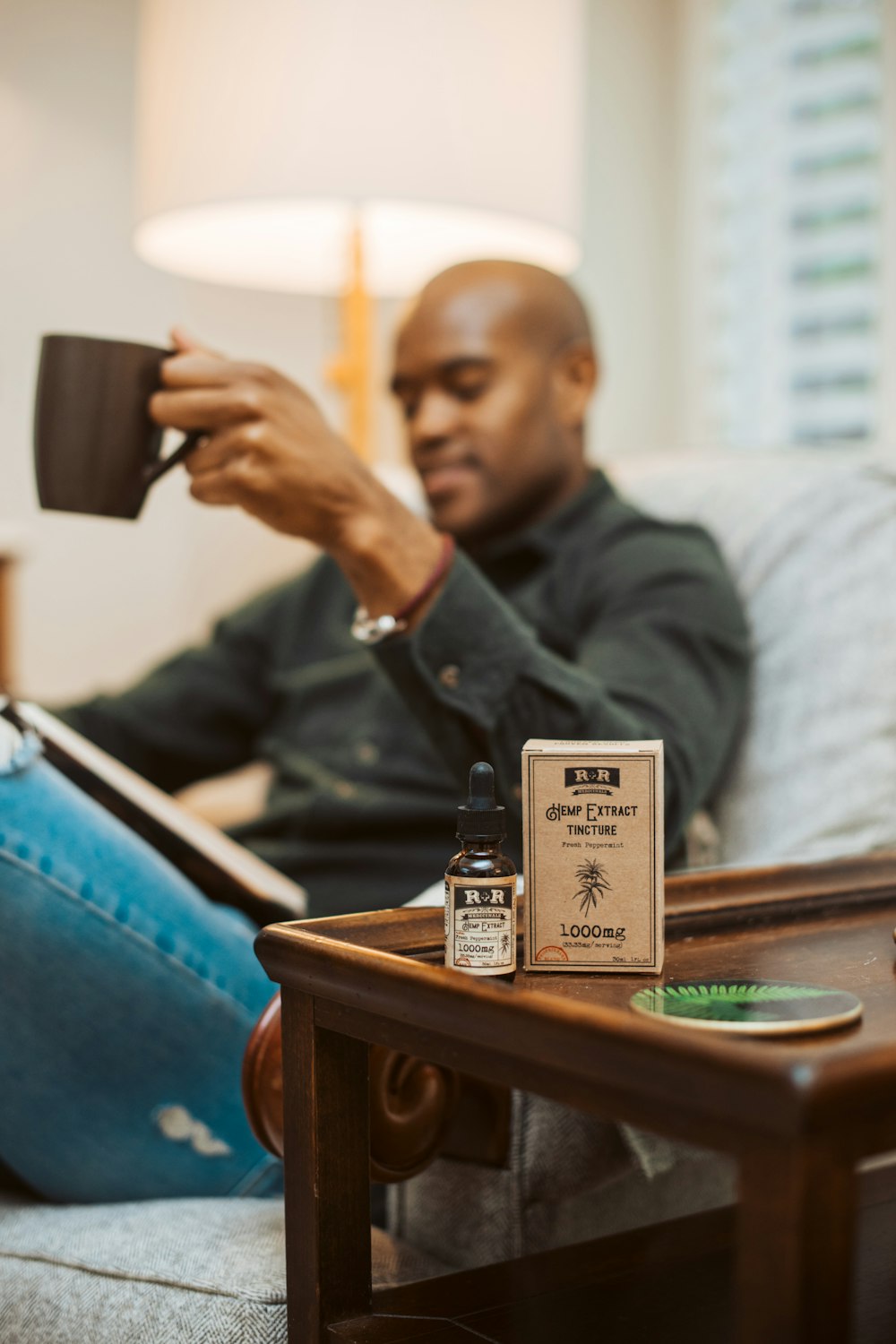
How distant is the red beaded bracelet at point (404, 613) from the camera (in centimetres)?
81

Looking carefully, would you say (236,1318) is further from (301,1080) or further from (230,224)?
(230,224)

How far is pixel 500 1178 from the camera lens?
0.80 m

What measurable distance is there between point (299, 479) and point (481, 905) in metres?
0.34

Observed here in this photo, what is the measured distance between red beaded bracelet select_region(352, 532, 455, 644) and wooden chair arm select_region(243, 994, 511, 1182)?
231 mm

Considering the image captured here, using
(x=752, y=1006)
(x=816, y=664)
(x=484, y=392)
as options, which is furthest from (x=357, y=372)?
(x=752, y=1006)

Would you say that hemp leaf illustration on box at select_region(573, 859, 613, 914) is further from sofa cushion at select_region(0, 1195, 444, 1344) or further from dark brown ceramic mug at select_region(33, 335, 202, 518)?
dark brown ceramic mug at select_region(33, 335, 202, 518)

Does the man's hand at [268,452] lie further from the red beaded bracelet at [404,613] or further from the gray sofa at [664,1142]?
the gray sofa at [664,1142]

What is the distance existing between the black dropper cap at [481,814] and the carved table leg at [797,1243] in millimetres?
185

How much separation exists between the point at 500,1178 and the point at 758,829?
357 mm

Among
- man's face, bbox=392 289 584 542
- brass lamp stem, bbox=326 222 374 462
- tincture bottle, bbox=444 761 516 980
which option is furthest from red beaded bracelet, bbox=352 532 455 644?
brass lamp stem, bbox=326 222 374 462

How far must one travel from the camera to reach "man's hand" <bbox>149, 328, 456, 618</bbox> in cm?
79

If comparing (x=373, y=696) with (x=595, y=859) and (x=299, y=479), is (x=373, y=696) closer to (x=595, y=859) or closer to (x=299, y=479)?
(x=299, y=479)

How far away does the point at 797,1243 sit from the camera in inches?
15.7

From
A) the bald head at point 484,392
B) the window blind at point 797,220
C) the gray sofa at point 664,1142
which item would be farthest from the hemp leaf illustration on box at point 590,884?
the window blind at point 797,220
